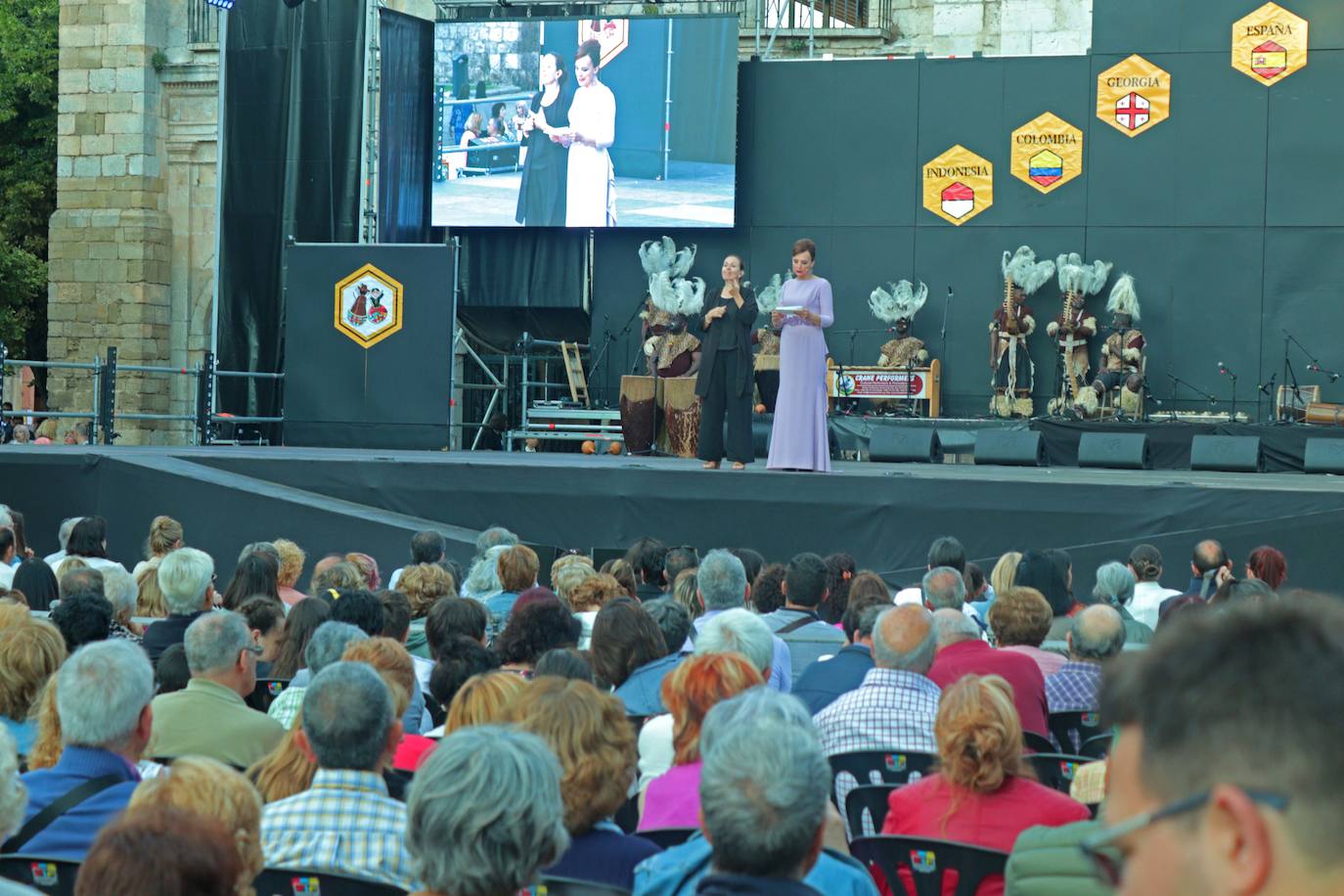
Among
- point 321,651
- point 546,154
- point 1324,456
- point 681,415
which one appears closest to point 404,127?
point 546,154

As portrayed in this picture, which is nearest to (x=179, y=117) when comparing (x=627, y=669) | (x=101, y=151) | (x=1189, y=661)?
(x=101, y=151)

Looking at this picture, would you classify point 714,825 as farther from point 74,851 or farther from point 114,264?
point 114,264

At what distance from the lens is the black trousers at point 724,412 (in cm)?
1023

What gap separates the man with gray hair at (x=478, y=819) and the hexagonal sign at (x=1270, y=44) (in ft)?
51.0

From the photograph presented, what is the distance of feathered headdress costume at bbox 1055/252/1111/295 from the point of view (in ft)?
53.3

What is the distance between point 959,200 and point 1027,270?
3.60 feet

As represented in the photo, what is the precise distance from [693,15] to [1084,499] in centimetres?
930

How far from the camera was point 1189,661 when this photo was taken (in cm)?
95

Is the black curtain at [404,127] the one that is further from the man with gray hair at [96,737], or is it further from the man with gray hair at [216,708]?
the man with gray hair at [96,737]

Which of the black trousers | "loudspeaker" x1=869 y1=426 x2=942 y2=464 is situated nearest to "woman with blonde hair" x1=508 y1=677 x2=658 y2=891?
the black trousers

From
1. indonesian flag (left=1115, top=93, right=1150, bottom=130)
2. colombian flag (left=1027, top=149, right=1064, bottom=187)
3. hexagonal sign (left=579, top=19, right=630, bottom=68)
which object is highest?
hexagonal sign (left=579, top=19, right=630, bottom=68)

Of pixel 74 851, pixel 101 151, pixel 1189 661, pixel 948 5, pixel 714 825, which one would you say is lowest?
pixel 74 851

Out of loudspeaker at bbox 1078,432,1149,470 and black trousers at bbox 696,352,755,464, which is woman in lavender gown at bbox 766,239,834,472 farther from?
loudspeaker at bbox 1078,432,1149,470

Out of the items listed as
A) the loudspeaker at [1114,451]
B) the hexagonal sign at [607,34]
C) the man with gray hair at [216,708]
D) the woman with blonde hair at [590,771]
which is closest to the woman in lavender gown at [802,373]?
the loudspeaker at [1114,451]
